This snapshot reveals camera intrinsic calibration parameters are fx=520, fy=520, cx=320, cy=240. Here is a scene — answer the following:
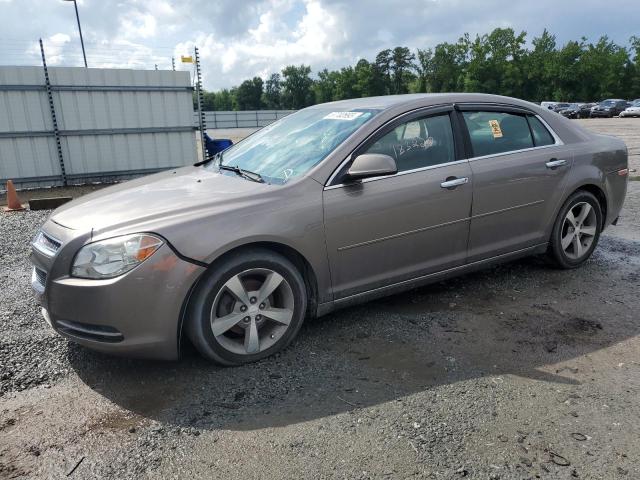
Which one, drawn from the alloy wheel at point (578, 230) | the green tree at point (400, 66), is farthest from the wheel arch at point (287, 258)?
the green tree at point (400, 66)

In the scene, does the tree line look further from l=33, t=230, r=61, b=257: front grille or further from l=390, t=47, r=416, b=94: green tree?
l=33, t=230, r=61, b=257: front grille

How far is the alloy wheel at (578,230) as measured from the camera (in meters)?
4.75

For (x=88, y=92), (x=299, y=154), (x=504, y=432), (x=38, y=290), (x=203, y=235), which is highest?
(x=88, y=92)

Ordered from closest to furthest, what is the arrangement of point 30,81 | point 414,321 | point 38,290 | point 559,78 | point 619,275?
point 38,290, point 414,321, point 619,275, point 30,81, point 559,78

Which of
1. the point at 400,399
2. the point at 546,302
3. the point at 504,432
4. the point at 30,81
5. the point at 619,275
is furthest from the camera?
the point at 30,81

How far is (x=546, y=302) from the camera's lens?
13.8 ft

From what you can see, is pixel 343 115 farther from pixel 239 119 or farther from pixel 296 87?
pixel 296 87

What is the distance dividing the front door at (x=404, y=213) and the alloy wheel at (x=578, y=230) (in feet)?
4.36

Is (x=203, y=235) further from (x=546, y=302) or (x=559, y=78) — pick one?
(x=559, y=78)

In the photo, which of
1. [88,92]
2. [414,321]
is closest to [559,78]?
[88,92]

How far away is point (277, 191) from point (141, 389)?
1.44 meters

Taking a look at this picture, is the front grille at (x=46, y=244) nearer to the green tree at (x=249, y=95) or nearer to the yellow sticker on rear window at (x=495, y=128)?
the yellow sticker on rear window at (x=495, y=128)

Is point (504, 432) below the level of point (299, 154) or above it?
below

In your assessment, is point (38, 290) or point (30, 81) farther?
point (30, 81)
